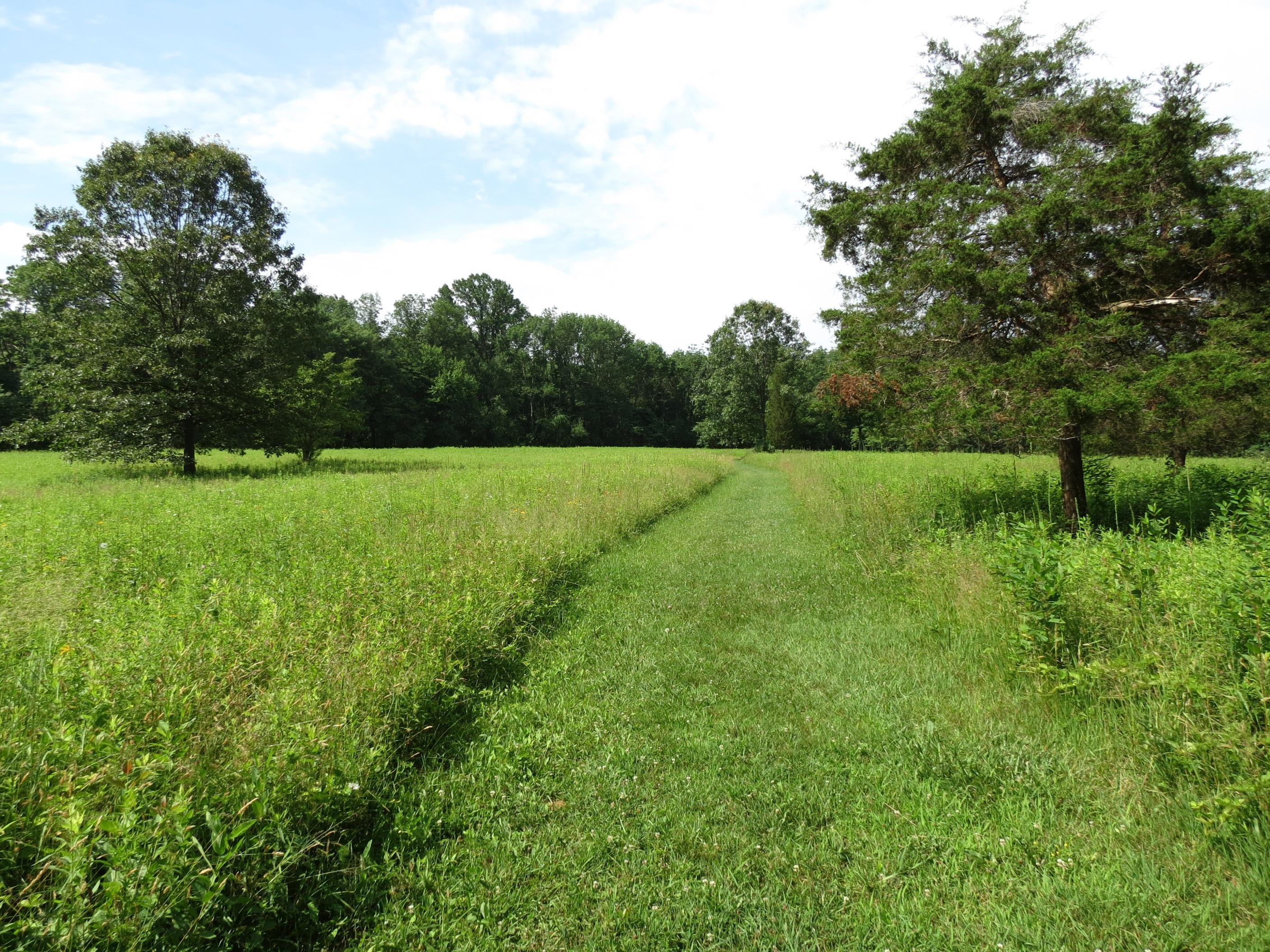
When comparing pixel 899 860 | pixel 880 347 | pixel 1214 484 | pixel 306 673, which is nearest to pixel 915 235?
pixel 880 347

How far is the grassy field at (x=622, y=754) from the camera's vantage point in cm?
231

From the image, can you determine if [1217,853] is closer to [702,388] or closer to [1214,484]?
[1214,484]

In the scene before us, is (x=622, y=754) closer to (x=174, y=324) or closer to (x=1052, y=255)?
(x=1052, y=255)

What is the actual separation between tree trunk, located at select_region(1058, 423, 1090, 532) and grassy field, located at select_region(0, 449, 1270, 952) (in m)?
2.18

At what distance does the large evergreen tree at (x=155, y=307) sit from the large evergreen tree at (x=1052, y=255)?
77.8ft

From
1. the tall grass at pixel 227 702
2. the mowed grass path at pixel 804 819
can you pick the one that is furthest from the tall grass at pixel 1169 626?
the tall grass at pixel 227 702

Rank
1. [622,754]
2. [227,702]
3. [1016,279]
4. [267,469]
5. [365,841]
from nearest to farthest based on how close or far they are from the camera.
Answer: [365,841], [227,702], [622,754], [1016,279], [267,469]

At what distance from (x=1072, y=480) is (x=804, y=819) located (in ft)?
25.2

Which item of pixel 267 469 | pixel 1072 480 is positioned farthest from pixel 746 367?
pixel 1072 480

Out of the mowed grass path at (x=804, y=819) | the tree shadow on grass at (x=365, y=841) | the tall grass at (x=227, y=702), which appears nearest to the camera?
the tall grass at (x=227, y=702)

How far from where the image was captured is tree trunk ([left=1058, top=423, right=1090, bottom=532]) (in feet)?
25.3

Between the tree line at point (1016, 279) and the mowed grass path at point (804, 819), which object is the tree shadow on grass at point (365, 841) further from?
the tree line at point (1016, 279)

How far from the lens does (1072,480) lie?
7.81 metres

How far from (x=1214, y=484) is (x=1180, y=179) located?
548 cm
